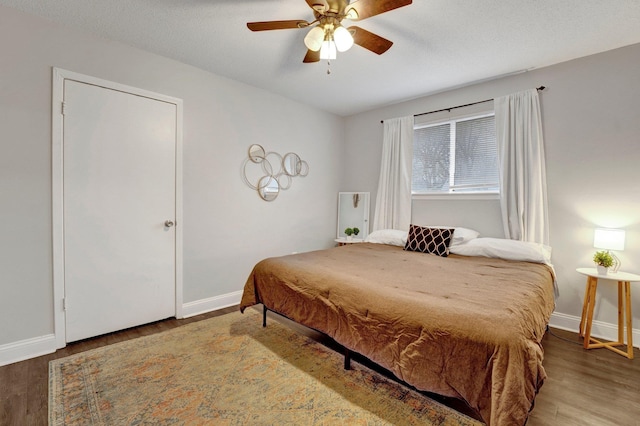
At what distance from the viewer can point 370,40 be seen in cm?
199

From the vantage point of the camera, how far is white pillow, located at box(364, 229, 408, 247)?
346cm

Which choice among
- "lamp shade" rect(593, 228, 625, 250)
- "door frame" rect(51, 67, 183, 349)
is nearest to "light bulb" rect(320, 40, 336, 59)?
"door frame" rect(51, 67, 183, 349)

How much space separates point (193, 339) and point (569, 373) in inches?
113

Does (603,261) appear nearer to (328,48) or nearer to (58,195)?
(328,48)

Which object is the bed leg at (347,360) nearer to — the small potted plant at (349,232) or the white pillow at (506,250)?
the white pillow at (506,250)

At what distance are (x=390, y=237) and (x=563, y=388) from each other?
2019 millimetres

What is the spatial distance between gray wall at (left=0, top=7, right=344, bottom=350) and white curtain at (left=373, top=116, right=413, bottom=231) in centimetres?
86

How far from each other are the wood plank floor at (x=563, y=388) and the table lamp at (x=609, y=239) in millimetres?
840

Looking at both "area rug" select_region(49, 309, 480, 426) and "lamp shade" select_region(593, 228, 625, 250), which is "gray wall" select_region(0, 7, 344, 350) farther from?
"lamp shade" select_region(593, 228, 625, 250)

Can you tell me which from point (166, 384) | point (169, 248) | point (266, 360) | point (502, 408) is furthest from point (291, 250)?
point (502, 408)

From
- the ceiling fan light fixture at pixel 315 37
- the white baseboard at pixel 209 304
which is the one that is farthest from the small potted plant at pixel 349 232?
the ceiling fan light fixture at pixel 315 37

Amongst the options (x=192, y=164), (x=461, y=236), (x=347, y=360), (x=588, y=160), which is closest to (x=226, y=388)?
(x=347, y=360)

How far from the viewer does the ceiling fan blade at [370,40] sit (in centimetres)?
190

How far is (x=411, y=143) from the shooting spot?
381 cm
